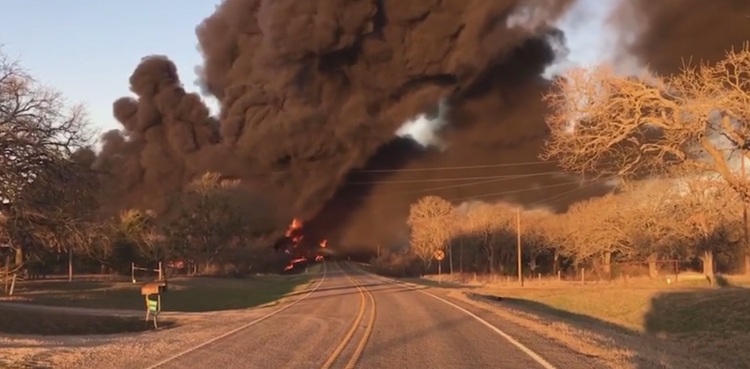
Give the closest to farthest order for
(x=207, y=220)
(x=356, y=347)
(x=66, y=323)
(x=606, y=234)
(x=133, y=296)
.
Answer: (x=356, y=347) < (x=66, y=323) < (x=133, y=296) < (x=606, y=234) < (x=207, y=220)

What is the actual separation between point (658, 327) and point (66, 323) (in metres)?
18.2

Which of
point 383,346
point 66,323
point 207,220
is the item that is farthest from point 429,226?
point 383,346

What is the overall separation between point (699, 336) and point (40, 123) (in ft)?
73.1

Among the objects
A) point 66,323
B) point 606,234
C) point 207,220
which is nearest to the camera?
point 66,323

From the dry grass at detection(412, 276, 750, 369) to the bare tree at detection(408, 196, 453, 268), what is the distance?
189 ft

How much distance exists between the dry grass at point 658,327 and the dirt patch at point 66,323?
40.1 ft

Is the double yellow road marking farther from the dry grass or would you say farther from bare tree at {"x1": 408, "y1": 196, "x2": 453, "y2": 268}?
bare tree at {"x1": 408, "y1": 196, "x2": 453, "y2": 268}

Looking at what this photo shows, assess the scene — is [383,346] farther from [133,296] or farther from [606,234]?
[606,234]

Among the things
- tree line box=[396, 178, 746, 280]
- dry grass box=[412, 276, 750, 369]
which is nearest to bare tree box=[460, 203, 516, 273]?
tree line box=[396, 178, 746, 280]

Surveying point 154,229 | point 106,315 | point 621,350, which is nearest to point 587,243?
point 154,229

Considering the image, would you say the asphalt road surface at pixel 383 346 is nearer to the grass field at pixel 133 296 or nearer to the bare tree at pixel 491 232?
the grass field at pixel 133 296

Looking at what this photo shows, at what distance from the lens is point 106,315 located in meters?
27.3

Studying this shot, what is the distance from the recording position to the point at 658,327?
21562mm

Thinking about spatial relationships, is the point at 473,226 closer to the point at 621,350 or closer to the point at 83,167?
the point at 83,167
